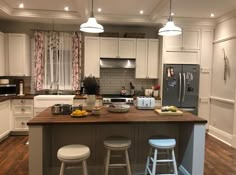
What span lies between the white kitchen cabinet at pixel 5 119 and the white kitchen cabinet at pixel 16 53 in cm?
84

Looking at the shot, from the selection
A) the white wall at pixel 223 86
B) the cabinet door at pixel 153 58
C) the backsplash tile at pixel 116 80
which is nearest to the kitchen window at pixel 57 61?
the backsplash tile at pixel 116 80

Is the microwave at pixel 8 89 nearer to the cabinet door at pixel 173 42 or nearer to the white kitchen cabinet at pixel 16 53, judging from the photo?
the white kitchen cabinet at pixel 16 53

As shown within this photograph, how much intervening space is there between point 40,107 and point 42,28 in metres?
2.05

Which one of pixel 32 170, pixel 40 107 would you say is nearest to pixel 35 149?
pixel 32 170

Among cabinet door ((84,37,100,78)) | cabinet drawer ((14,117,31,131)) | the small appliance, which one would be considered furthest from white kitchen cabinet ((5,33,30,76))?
the small appliance

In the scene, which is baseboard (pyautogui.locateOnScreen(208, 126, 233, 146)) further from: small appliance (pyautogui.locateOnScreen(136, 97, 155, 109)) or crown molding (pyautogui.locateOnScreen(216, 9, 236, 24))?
crown molding (pyautogui.locateOnScreen(216, 9, 236, 24))

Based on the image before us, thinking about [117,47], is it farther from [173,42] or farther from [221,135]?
[221,135]

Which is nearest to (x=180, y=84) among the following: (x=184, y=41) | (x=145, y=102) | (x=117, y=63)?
(x=184, y=41)

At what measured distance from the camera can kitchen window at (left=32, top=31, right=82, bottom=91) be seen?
5.45 m

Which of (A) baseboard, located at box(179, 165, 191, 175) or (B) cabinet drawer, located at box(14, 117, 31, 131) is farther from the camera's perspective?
(B) cabinet drawer, located at box(14, 117, 31, 131)

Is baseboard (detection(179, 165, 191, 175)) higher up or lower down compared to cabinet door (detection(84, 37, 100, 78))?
lower down

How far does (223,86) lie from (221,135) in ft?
3.67

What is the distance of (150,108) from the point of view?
3340 millimetres

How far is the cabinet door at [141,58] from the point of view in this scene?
543 cm
